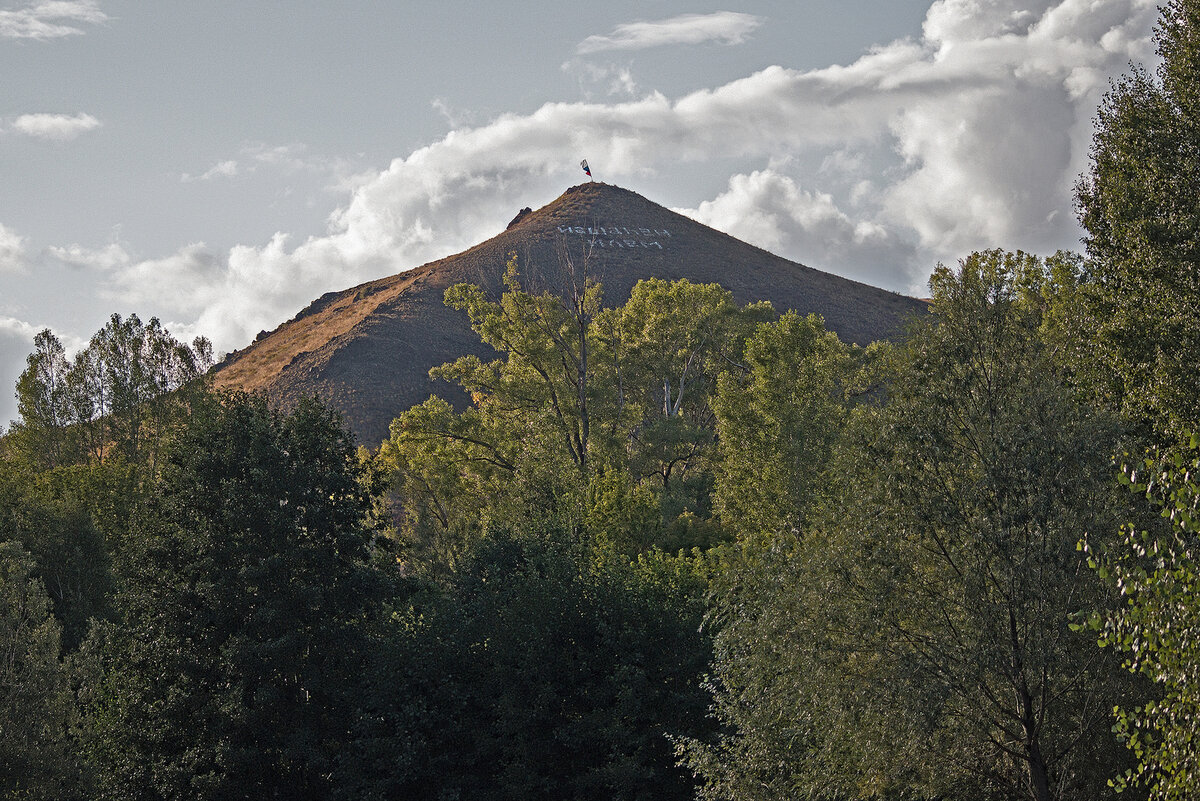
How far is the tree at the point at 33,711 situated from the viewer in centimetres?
2995

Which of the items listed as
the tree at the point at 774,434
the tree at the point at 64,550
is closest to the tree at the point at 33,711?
the tree at the point at 64,550

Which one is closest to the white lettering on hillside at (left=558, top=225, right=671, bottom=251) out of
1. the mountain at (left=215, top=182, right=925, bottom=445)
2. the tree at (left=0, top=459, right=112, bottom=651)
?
the mountain at (left=215, top=182, right=925, bottom=445)

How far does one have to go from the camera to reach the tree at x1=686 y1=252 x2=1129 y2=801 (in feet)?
60.1

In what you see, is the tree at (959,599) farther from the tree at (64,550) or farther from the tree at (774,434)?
the tree at (64,550)

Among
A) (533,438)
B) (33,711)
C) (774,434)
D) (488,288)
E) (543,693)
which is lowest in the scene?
(543,693)

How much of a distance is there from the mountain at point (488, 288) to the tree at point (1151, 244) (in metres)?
84.2

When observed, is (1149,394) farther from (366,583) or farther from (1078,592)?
(366,583)

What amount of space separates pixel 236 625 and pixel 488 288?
4614 inches

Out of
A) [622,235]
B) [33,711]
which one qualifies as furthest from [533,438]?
[622,235]

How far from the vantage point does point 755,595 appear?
77.6 feet

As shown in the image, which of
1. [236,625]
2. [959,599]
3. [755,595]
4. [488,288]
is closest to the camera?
[959,599]

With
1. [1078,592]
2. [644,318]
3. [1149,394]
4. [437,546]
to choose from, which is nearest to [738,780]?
[1078,592]

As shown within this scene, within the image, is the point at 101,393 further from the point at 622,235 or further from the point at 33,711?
the point at 622,235

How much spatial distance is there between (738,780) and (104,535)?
41.8 m
